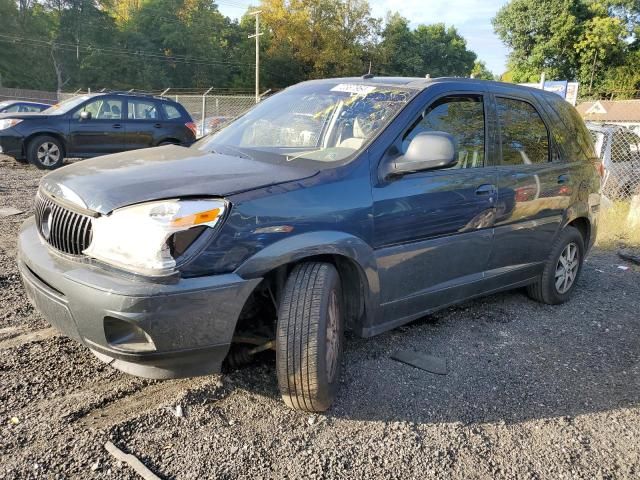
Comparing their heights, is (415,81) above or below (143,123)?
above

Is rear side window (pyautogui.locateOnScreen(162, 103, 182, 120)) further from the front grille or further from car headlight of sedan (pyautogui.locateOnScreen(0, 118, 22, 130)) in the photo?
the front grille

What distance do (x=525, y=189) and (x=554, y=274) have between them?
100 cm

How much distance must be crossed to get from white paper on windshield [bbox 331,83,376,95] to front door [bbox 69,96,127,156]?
9.13m

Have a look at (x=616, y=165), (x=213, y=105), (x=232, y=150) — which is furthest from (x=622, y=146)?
(x=213, y=105)

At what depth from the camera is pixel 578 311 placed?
471 cm

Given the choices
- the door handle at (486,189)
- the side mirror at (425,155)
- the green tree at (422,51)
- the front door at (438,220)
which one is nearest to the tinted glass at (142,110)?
the front door at (438,220)

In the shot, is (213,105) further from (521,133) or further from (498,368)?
(498,368)

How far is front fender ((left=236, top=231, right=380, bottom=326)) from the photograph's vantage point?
8.31 ft

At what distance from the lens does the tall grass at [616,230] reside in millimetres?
7274

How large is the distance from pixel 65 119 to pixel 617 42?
49.8 m

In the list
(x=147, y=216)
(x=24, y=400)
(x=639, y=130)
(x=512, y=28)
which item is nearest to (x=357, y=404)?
(x=147, y=216)

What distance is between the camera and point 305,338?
2.64 metres

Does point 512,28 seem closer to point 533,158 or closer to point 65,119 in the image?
point 65,119

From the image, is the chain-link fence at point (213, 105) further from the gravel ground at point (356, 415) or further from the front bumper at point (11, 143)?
the gravel ground at point (356, 415)
